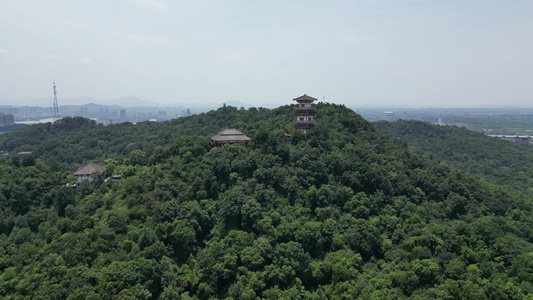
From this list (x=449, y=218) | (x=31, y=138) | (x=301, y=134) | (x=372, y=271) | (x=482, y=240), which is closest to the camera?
(x=372, y=271)

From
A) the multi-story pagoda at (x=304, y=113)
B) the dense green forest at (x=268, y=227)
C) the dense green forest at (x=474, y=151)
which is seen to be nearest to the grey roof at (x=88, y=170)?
the dense green forest at (x=268, y=227)

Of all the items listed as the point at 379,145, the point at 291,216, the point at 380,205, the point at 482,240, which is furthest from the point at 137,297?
the point at 379,145

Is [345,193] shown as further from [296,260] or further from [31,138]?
[31,138]

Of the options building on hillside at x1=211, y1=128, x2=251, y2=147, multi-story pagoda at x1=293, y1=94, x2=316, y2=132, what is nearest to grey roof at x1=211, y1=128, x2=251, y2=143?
building on hillside at x1=211, y1=128, x2=251, y2=147

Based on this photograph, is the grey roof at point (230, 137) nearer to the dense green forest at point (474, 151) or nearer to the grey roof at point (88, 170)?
the grey roof at point (88, 170)

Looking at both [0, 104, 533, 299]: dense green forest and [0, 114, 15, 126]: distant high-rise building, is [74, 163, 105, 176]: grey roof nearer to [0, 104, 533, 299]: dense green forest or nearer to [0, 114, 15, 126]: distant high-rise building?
[0, 104, 533, 299]: dense green forest
